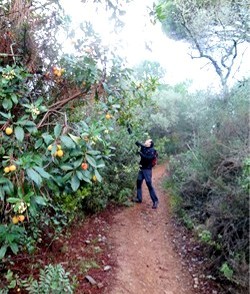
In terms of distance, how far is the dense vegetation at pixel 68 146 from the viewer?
8.75ft

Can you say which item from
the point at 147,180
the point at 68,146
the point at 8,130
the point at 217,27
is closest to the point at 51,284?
the point at 68,146

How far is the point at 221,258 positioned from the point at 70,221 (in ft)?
8.00

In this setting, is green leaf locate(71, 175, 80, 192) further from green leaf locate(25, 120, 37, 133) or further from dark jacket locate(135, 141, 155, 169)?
dark jacket locate(135, 141, 155, 169)

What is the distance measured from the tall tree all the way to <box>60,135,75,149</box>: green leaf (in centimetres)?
811

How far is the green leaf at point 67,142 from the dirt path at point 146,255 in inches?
89.3

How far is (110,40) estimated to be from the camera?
11.4ft

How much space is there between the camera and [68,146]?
2.61 m

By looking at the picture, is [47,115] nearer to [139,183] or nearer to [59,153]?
[59,153]

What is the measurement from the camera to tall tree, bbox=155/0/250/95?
962 centimetres

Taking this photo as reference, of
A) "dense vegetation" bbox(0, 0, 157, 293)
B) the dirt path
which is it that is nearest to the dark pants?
the dirt path

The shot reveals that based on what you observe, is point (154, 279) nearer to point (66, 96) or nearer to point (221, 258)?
point (221, 258)

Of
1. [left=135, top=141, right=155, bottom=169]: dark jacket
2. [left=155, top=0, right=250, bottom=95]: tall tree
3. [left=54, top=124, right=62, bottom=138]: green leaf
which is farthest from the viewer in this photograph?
[left=155, top=0, right=250, bottom=95]: tall tree

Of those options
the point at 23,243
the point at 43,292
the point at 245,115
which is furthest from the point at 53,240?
the point at 245,115

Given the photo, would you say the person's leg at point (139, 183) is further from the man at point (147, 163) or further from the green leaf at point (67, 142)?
the green leaf at point (67, 142)
